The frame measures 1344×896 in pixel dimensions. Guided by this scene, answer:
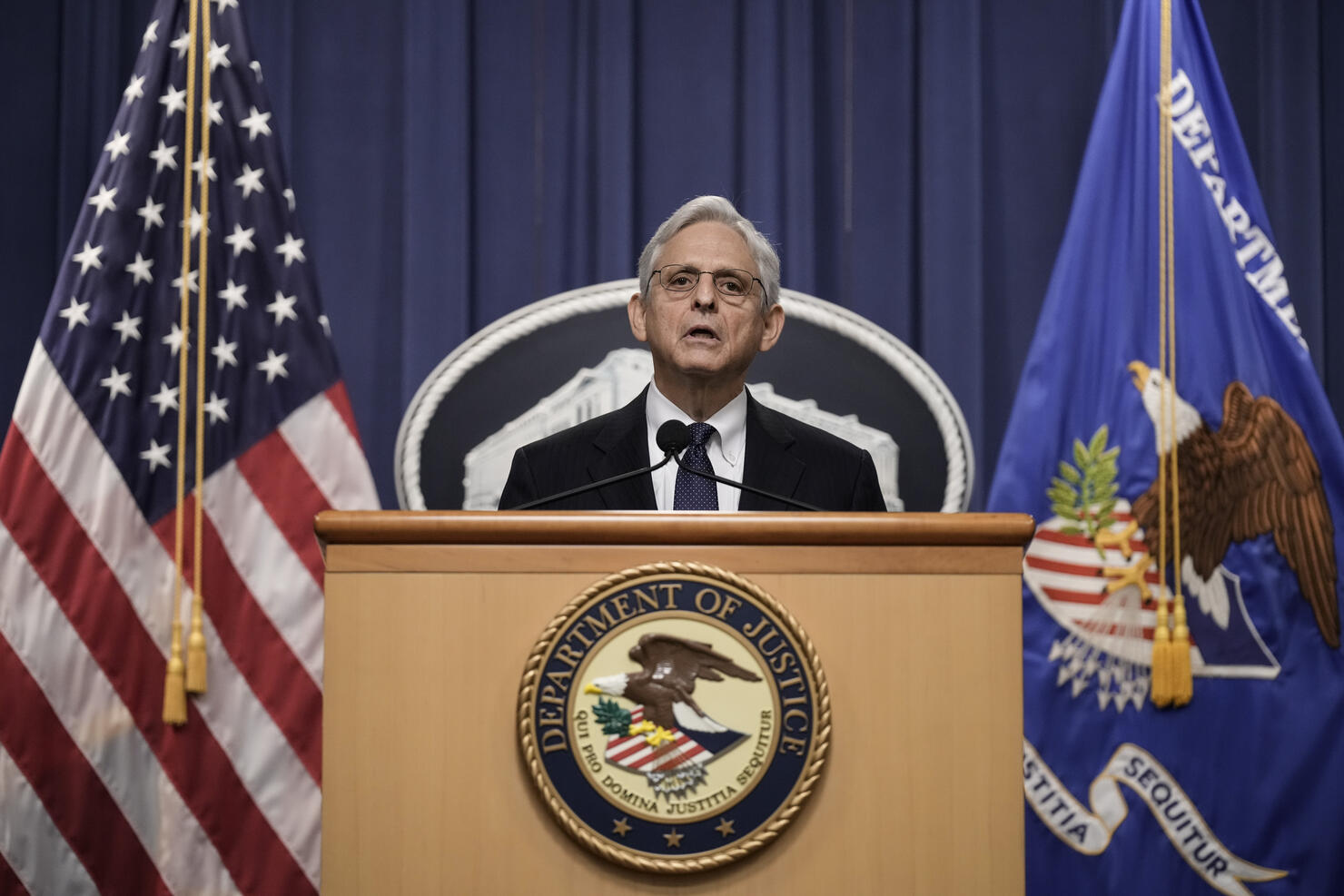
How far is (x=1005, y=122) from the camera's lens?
3.38m

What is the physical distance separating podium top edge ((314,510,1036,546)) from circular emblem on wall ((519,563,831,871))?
0.07 m

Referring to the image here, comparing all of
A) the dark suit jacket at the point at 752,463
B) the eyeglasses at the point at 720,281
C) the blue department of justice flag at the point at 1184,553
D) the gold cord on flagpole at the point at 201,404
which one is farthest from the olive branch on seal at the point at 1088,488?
the gold cord on flagpole at the point at 201,404

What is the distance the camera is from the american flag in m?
2.54

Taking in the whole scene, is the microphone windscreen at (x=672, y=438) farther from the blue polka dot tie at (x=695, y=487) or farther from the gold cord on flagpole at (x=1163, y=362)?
the gold cord on flagpole at (x=1163, y=362)

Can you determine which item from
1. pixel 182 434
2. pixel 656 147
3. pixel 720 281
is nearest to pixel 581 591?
pixel 720 281

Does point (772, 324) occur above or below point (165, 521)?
above

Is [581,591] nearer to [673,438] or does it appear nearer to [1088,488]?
[673,438]

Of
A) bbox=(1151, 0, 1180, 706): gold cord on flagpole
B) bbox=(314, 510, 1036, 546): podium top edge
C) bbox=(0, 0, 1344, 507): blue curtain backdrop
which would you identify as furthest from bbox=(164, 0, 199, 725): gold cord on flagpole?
bbox=(1151, 0, 1180, 706): gold cord on flagpole

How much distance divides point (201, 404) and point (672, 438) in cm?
143

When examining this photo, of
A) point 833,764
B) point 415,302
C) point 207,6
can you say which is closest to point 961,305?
point 415,302

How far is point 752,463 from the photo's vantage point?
206 centimetres

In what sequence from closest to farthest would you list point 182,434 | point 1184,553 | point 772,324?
point 772,324
point 182,434
point 1184,553

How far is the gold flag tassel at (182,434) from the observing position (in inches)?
97.0

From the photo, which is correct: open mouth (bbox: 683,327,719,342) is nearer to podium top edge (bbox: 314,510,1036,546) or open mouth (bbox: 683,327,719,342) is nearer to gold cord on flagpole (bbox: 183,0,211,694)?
podium top edge (bbox: 314,510,1036,546)
